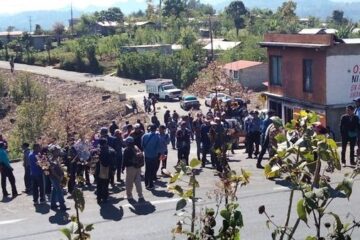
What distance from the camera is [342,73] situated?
24.6m

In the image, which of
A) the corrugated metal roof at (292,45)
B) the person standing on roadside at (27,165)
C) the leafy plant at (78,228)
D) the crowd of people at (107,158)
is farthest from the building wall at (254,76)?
the leafy plant at (78,228)

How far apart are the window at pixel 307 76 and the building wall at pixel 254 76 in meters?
33.5

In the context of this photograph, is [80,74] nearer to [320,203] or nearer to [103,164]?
[103,164]

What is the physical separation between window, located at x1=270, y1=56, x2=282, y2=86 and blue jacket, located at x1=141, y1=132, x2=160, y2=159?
14.4 meters

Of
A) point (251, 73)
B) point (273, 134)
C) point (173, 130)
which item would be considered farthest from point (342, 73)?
point (251, 73)

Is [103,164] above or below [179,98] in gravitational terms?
above

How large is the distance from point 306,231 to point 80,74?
225 ft

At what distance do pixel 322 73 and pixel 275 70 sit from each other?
441 cm

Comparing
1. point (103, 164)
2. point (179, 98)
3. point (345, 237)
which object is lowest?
point (179, 98)

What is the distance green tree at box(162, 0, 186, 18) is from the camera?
443 feet

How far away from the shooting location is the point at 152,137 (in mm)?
14656

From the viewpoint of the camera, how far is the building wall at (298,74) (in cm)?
2466

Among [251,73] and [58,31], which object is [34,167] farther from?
[58,31]

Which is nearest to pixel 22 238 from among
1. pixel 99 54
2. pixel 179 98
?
pixel 179 98
